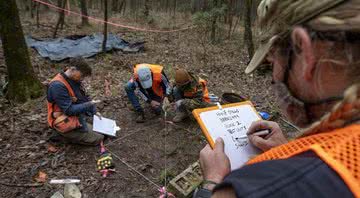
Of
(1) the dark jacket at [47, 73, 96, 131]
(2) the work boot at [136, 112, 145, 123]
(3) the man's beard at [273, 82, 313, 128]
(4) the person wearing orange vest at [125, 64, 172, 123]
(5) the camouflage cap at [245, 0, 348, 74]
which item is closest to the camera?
(5) the camouflage cap at [245, 0, 348, 74]

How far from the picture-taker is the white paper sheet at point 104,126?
17.1 feet

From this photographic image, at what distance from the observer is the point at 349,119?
848 mm

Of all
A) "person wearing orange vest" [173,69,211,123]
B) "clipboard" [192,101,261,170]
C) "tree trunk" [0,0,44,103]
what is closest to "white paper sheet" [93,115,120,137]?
"person wearing orange vest" [173,69,211,123]

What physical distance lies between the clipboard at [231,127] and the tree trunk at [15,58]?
195 inches

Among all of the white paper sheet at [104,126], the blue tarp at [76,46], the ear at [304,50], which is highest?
the ear at [304,50]

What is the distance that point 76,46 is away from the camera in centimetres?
1020

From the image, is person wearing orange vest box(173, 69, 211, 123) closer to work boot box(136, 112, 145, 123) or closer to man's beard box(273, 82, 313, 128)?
work boot box(136, 112, 145, 123)

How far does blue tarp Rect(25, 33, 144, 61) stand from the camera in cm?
950

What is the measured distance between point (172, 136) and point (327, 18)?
15.8 ft

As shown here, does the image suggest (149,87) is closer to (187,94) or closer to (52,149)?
(187,94)

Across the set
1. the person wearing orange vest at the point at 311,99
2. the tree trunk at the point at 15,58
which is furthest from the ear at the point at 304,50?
the tree trunk at the point at 15,58

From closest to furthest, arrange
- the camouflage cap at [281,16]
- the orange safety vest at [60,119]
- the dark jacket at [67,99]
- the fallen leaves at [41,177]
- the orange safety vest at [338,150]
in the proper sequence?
1. the orange safety vest at [338,150]
2. the camouflage cap at [281,16]
3. the fallen leaves at [41,177]
4. the dark jacket at [67,99]
5. the orange safety vest at [60,119]

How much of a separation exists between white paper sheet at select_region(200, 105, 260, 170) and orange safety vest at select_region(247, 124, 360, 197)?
919mm

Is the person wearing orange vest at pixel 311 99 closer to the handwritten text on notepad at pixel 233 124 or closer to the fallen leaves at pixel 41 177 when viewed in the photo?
the handwritten text on notepad at pixel 233 124
